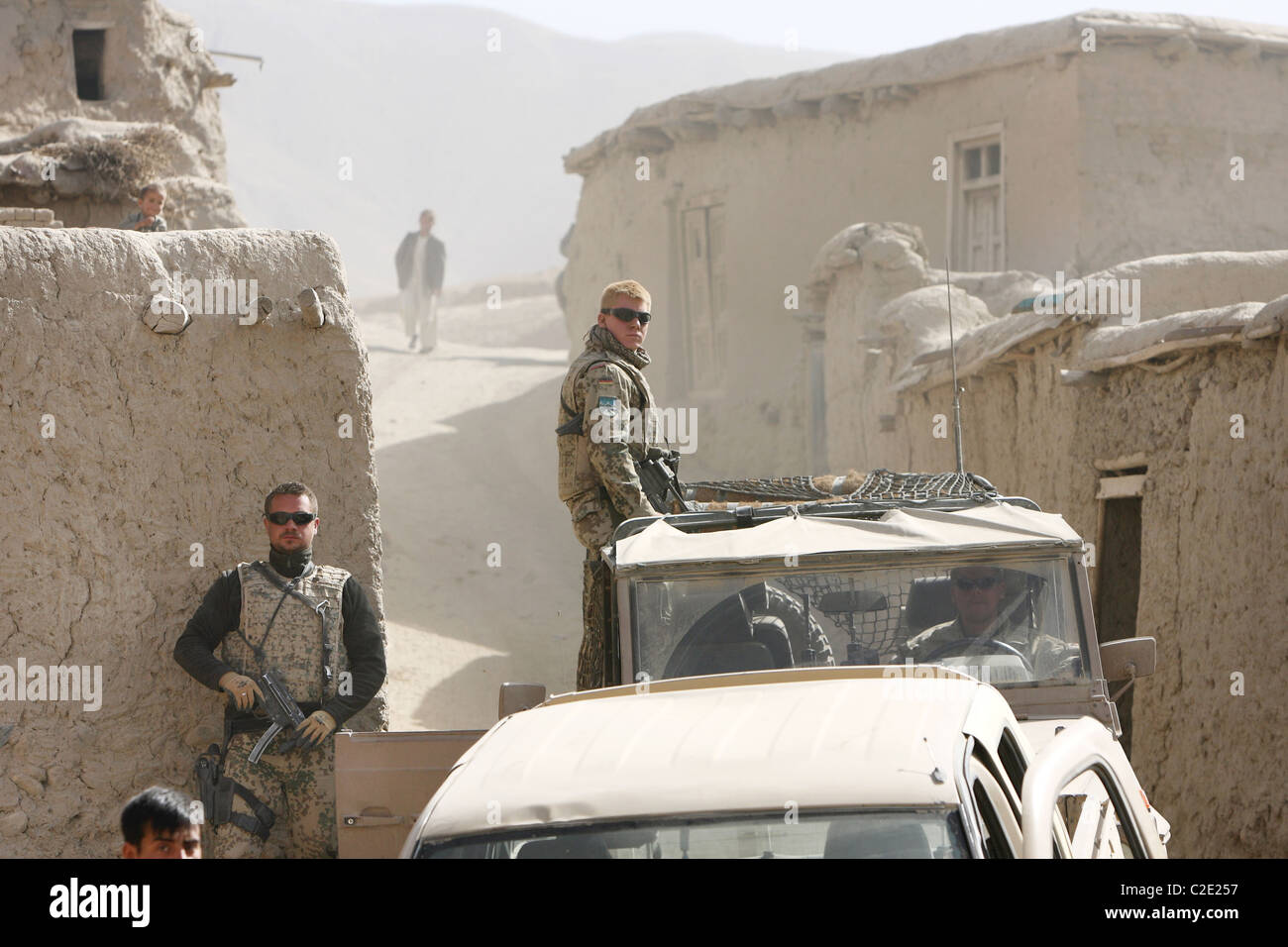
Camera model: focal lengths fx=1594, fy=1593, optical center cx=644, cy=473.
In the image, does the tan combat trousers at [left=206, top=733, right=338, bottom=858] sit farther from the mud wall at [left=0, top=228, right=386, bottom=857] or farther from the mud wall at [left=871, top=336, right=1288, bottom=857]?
the mud wall at [left=871, top=336, right=1288, bottom=857]

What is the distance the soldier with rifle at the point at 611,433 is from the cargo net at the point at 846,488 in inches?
16.5

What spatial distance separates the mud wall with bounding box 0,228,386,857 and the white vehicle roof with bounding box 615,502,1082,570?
161 centimetres

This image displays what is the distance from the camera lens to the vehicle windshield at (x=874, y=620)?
460 cm

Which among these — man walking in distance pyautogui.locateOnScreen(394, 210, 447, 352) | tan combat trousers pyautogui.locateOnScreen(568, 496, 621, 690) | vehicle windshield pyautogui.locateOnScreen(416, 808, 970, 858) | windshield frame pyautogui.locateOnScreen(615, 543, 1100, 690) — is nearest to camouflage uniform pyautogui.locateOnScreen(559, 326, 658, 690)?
tan combat trousers pyautogui.locateOnScreen(568, 496, 621, 690)

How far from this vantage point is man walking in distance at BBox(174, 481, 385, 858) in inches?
200

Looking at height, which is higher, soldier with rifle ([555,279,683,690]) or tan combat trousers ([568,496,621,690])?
soldier with rifle ([555,279,683,690])

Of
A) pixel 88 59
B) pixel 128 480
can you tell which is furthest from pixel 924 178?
pixel 128 480

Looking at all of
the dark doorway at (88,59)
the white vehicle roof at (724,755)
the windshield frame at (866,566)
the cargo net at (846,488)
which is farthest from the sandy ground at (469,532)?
the white vehicle roof at (724,755)

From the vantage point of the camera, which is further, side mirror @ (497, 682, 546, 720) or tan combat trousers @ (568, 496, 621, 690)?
tan combat trousers @ (568, 496, 621, 690)

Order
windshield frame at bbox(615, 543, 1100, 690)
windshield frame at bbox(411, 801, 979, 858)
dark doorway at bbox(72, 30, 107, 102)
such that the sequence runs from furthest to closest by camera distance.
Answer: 1. dark doorway at bbox(72, 30, 107, 102)
2. windshield frame at bbox(615, 543, 1100, 690)
3. windshield frame at bbox(411, 801, 979, 858)

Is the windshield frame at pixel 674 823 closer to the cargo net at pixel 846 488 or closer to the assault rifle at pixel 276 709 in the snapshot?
the assault rifle at pixel 276 709

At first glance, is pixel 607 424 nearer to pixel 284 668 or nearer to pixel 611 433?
pixel 611 433

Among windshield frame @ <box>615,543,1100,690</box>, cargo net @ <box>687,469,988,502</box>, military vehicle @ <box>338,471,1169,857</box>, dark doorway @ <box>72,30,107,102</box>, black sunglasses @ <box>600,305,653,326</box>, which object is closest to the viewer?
military vehicle @ <box>338,471,1169,857</box>
